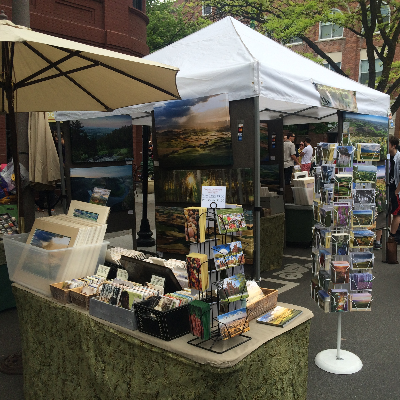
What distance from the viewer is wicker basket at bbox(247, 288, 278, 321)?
243 centimetres

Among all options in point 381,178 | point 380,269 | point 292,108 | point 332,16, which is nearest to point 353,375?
point 380,269

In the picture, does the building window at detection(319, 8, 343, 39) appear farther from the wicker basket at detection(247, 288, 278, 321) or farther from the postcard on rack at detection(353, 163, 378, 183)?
the wicker basket at detection(247, 288, 278, 321)

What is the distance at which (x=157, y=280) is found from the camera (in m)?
2.71

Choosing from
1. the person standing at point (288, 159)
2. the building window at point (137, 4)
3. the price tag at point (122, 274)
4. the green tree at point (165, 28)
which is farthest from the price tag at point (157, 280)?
the green tree at point (165, 28)

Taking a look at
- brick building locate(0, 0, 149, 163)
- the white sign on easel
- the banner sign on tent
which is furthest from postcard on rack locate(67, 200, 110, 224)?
brick building locate(0, 0, 149, 163)

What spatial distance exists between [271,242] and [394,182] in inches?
135

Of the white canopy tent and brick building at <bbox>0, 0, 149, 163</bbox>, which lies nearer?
the white canopy tent

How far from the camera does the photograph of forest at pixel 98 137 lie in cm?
716

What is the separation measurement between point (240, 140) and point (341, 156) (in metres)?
1.94

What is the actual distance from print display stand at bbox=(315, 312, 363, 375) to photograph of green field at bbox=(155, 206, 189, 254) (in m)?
2.67

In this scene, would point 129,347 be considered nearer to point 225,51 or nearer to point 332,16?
point 225,51

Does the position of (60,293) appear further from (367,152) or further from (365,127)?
(365,127)

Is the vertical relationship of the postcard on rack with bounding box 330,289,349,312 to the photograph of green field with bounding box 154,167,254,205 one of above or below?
below

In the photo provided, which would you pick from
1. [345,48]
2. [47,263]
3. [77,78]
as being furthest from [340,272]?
[345,48]
